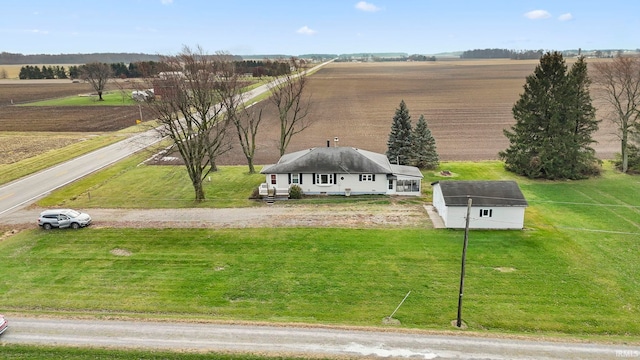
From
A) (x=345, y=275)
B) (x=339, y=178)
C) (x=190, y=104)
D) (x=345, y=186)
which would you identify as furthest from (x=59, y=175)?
(x=345, y=275)

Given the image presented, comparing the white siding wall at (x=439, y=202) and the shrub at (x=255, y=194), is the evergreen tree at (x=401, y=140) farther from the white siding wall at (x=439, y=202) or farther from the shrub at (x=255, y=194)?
the shrub at (x=255, y=194)

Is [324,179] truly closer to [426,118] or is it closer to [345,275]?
[345,275]

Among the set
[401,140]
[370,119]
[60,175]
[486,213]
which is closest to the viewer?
[486,213]

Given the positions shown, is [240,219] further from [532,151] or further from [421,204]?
[532,151]

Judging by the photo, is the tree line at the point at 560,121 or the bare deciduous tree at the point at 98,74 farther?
the bare deciduous tree at the point at 98,74

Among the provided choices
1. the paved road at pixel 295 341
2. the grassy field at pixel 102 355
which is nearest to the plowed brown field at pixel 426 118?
the paved road at pixel 295 341

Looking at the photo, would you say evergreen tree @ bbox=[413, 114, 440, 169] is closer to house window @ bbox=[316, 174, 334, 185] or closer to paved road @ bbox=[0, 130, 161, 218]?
house window @ bbox=[316, 174, 334, 185]

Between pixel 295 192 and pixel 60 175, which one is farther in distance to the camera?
pixel 60 175

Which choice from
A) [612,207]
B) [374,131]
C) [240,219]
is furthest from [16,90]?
[612,207]
